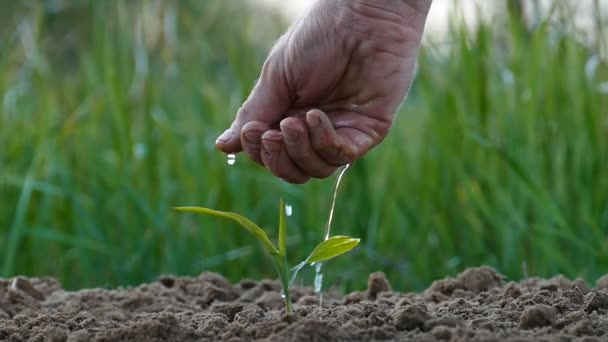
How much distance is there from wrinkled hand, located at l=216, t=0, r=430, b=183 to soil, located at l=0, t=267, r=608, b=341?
1.17 feet

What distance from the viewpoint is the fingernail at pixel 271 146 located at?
1.66 meters

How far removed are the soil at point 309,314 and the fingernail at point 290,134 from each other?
35 cm

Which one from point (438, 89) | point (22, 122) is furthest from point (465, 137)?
point (22, 122)

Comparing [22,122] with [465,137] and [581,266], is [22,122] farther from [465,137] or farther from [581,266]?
[581,266]

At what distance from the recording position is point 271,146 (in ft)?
5.45

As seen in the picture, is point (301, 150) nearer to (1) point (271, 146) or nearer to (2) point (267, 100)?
(1) point (271, 146)

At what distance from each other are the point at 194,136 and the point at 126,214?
0.44 meters

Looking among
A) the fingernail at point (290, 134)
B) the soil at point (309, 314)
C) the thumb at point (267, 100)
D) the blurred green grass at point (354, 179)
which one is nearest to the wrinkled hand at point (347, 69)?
the thumb at point (267, 100)

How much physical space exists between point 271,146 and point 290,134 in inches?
2.3

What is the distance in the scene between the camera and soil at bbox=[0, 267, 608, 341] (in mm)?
1351

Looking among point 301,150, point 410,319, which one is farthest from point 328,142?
point 410,319

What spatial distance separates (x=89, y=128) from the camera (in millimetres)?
3467

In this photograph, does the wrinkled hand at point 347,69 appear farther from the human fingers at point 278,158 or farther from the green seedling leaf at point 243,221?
the green seedling leaf at point 243,221

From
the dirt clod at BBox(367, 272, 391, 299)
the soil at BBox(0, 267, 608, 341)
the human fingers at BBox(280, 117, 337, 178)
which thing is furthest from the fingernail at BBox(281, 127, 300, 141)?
the dirt clod at BBox(367, 272, 391, 299)
